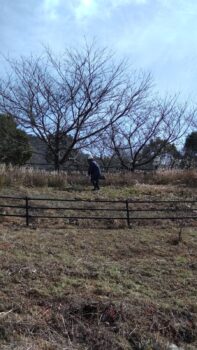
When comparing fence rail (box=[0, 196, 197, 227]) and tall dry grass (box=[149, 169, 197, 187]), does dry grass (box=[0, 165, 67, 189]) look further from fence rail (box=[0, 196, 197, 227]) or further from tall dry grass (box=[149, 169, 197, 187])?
tall dry grass (box=[149, 169, 197, 187])

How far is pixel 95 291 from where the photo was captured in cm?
644

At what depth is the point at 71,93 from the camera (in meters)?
25.5

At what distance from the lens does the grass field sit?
5.36 meters

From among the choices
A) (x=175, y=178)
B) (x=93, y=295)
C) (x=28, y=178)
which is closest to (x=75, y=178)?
(x=28, y=178)

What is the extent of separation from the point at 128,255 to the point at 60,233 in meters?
1.88

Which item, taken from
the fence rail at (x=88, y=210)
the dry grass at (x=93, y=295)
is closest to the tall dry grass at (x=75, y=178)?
the fence rail at (x=88, y=210)

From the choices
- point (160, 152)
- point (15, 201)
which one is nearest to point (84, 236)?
point (15, 201)

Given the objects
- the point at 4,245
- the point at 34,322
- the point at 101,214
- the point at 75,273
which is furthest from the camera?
the point at 101,214

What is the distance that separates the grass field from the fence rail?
1072 millimetres

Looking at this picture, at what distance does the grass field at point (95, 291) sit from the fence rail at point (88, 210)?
3.52 feet

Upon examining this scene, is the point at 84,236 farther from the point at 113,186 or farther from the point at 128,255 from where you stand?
the point at 113,186

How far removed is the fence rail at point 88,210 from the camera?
444 inches

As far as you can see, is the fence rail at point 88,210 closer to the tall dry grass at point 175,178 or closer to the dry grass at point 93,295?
the dry grass at point 93,295

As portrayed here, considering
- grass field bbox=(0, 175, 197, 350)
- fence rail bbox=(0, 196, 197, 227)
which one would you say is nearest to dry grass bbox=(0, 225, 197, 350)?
grass field bbox=(0, 175, 197, 350)
